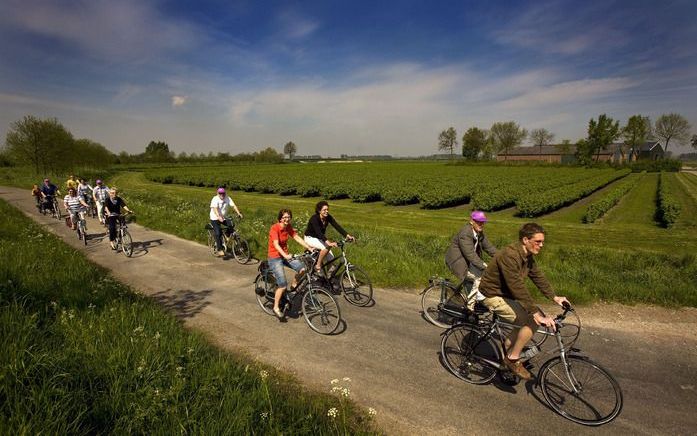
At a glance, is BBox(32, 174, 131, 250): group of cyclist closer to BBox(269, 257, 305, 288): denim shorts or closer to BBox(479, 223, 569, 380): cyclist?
BBox(269, 257, 305, 288): denim shorts

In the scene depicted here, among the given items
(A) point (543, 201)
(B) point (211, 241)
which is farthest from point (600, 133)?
(B) point (211, 241)

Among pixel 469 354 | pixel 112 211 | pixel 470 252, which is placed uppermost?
pixel 112 211

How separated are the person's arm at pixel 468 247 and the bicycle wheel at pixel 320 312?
2.49m

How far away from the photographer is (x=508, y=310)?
470 centimetres

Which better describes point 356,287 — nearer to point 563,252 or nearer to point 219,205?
point 219,205

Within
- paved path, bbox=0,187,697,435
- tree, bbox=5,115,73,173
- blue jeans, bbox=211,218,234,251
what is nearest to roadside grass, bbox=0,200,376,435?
paved path, bbox=0,187,697,435

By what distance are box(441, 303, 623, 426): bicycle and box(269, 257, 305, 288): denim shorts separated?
305cm

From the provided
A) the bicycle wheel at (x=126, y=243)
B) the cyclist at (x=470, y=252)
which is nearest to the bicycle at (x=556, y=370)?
the cyclist at (x=470, y=252)

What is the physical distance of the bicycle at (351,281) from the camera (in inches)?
303

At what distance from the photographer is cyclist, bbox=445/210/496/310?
19.3 feet

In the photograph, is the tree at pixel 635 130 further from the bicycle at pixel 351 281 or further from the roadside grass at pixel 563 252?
the bicycle at pixel 351 281

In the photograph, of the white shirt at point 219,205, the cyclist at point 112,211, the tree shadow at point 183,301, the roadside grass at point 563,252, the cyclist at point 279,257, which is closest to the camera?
the cyclist at point 279,257

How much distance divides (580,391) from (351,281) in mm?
4569

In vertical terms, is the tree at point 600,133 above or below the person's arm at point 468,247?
above
